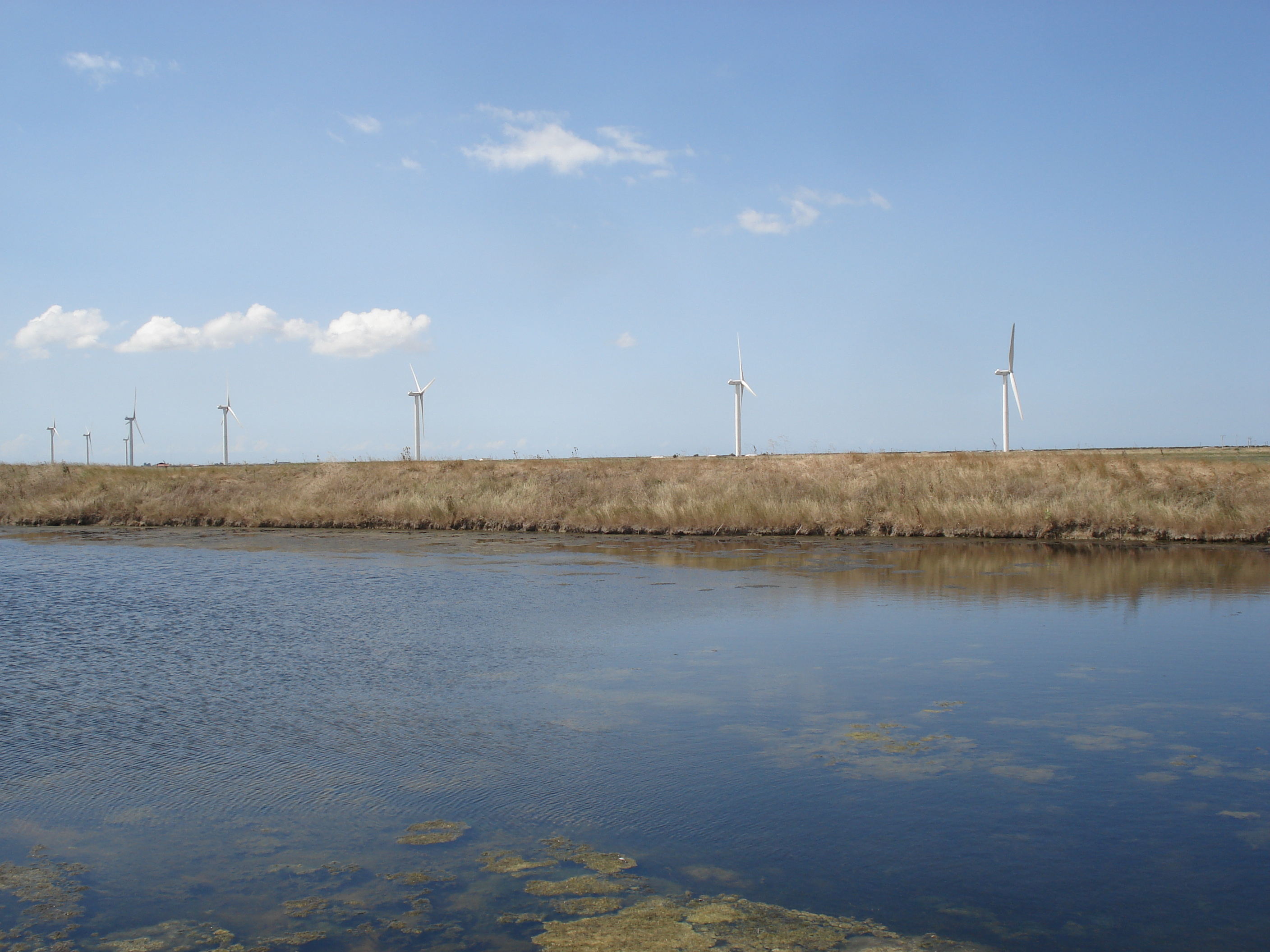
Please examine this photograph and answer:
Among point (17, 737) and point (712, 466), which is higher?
point (712, 466)

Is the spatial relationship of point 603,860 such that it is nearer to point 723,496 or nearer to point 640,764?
point 640,764

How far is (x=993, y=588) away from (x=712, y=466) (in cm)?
1863

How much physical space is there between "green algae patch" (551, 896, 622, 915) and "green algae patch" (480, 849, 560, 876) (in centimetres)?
39

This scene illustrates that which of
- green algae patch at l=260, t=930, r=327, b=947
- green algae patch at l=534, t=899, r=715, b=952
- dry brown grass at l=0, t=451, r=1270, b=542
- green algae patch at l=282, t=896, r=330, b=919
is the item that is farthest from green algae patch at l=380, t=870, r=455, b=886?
dry brown grass at l=0, t=451, r=1270, b=542

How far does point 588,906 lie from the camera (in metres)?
4.69

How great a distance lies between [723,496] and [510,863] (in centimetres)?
2405

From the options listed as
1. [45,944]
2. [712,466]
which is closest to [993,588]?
[45,944]

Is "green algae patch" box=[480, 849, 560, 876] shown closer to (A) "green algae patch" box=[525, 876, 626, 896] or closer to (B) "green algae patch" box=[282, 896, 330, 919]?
(A) "green algae patch" box=[525, 876, 626, 896]

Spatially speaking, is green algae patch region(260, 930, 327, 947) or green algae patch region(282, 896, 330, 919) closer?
green algae patch region(260, 930, 327, 947)

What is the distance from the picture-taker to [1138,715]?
8023 mm

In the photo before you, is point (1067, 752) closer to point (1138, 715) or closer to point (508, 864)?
point (1138, 715)

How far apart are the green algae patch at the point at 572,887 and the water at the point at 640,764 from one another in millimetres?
73

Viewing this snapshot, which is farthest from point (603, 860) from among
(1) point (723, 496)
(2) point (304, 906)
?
(1) point (723, 496)

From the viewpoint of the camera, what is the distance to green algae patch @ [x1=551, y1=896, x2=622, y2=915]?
463cm
